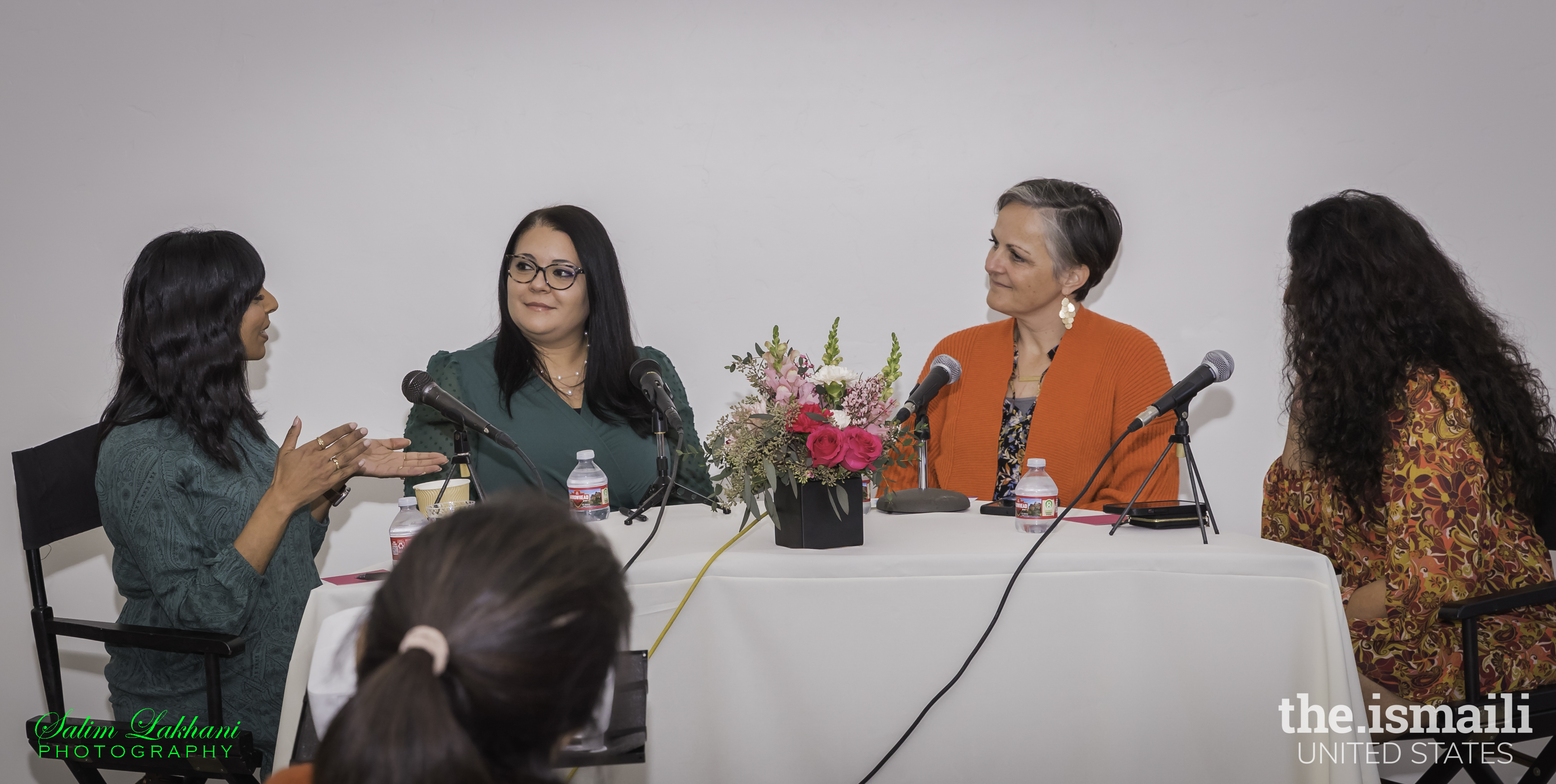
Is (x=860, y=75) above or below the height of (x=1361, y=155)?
above

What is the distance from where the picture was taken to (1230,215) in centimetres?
307

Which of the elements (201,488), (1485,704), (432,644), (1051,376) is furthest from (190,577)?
(1485,704)

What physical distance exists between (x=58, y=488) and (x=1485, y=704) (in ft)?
9.70

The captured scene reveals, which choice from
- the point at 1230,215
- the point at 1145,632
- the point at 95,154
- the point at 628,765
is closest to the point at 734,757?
the point at 628,765

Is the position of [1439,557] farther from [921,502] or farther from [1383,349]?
[921,502]

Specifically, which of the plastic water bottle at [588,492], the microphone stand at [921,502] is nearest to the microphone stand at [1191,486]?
the microphone stand at [921,502]

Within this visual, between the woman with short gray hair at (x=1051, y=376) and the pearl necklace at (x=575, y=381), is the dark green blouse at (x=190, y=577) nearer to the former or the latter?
the pearl necklace at (x=575, y=381)

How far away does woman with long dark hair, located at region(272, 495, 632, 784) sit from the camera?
0.69 meters

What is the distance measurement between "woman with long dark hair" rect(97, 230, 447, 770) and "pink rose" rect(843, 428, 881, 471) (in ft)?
3.03

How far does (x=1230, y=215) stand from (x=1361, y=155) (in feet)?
1.49

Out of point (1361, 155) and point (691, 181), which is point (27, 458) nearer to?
point (691, 181)

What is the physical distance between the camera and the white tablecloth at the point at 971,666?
4.90 feet

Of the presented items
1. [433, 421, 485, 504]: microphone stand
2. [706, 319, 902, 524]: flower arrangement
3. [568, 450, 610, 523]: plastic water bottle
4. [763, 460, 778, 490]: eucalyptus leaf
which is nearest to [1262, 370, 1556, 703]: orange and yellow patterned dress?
[706, 319, 902, 524]: flower arrangement

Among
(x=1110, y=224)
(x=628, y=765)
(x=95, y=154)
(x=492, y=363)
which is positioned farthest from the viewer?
(x=95, y=154)
